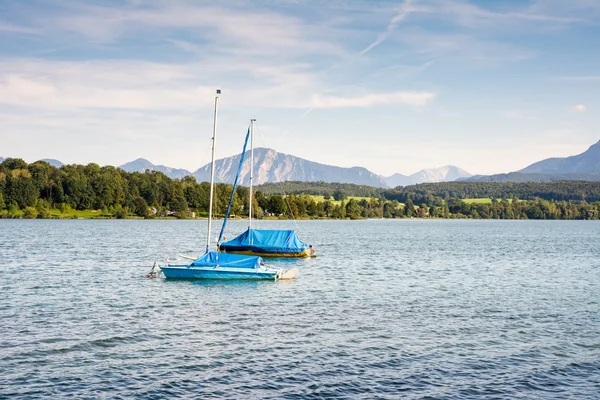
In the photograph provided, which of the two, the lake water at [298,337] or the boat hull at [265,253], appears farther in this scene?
the boat hull at [265,253]

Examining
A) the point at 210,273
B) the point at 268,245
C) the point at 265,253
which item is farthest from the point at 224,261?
the point at 265,253

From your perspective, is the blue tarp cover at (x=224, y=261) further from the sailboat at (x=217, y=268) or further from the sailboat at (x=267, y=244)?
the sailboat at (x=267, y=244)

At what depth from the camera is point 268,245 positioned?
8112 cm

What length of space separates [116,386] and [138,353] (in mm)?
4852

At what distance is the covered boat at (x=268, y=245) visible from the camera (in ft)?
263

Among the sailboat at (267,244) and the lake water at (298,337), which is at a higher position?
the sailboat at (267,244)

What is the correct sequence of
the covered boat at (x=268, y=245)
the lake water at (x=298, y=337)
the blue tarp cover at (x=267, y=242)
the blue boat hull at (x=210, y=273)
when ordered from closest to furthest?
the lake water at (x=298, y=337) → the blue boat hull at (x=210, y=273) → the covered boat at (x=268, y=245) → the blue tarp cover at (x=267, y=242)

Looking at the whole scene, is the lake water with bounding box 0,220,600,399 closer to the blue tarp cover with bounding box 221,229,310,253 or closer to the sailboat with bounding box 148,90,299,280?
the sailboat with bounding box 148,90,299,280

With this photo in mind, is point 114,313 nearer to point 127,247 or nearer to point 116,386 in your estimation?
point 116,386

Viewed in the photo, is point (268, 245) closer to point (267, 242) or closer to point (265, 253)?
point (267, 242)

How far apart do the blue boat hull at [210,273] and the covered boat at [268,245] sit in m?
26.9

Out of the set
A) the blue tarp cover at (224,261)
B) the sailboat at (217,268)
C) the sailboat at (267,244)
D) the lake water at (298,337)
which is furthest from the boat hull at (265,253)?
the sailboat at (217,268)

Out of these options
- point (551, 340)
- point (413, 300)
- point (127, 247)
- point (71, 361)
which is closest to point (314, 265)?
point (413, 300)

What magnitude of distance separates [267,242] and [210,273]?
29539 mm
